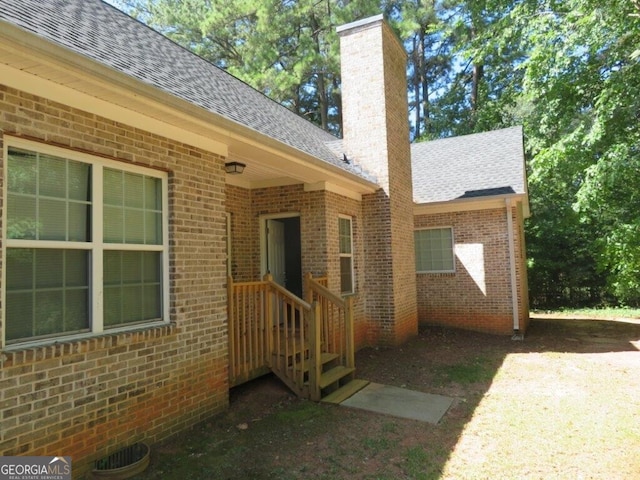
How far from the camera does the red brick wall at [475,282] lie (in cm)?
1159

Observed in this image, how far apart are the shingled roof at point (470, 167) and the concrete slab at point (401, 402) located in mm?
6739

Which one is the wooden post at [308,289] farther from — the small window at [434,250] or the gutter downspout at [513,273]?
the gutter downspout at [513,273]

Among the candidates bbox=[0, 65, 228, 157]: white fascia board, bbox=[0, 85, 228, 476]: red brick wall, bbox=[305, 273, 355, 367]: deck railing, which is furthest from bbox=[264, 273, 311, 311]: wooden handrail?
bbox=[0, 65, 228, 157]: white fascia board

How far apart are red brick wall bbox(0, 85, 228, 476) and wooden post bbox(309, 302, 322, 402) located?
3.77 feet

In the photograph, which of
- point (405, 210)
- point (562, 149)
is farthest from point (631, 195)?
point (405, 210)

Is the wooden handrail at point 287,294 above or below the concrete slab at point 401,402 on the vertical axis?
above

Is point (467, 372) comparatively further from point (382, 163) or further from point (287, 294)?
point (382, 163)

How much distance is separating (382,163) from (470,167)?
486cm

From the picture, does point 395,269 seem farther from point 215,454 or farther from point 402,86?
point 215,454

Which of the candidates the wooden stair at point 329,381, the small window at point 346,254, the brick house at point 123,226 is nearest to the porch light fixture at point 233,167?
the brick house at point 123,226

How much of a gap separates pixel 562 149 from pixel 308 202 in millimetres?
8570

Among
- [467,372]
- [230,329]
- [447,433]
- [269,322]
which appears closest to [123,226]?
[230,329]

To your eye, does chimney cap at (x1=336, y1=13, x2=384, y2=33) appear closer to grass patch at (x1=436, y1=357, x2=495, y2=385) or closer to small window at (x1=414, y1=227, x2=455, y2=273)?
small window at (x1=414, y1=227, x2=455, y2=273)

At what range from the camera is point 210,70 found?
808 cm
